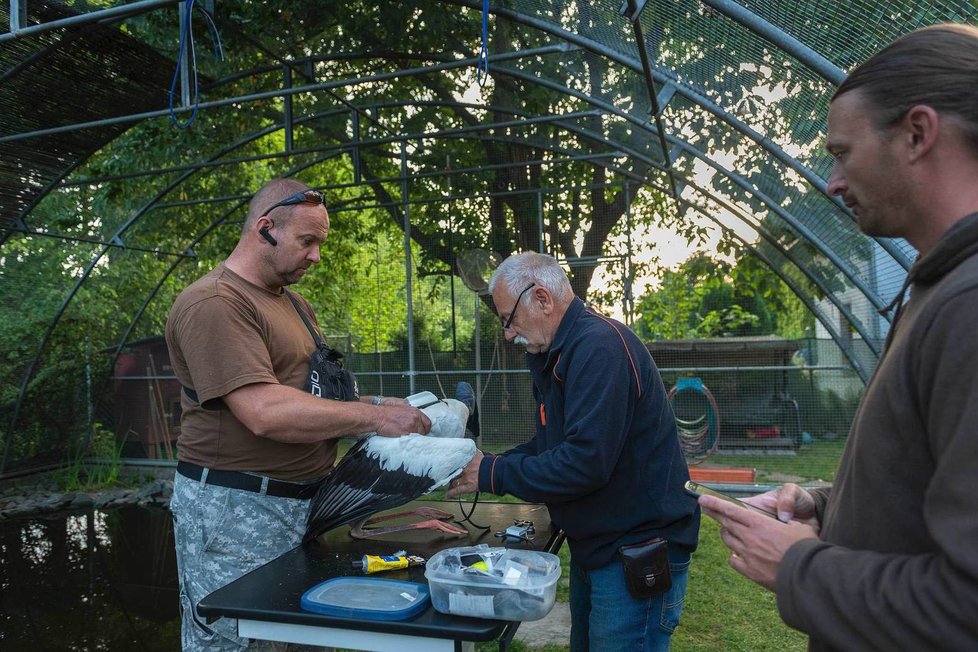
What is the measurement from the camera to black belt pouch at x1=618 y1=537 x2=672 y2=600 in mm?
2098

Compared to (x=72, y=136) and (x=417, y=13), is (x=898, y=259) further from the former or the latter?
(x=72, y=136)

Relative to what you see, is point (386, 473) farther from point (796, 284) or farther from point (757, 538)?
point (796, 284)

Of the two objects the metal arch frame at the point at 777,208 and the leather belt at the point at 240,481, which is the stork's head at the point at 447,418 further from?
the metal arch frame at the point at 777,208

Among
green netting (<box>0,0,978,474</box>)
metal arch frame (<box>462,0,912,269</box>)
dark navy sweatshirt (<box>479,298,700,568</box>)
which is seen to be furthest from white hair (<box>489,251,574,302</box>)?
metal arch frame (<box>462,0,912,269</box>)

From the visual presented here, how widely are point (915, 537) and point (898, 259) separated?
15.0 feet

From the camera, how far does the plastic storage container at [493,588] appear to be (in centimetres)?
168

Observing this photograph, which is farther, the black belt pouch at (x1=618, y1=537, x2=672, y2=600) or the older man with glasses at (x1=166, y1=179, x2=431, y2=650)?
the older man with glasses at (x1=166, y1=179, x2=431, y2=650)

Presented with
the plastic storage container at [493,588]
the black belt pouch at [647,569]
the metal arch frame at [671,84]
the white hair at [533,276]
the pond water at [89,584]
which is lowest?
the pond water at [89,584]

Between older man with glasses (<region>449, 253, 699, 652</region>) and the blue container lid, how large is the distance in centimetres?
44

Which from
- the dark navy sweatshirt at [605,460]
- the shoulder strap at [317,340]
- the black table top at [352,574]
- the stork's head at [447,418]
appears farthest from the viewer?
the shoulder strap at [317,340]

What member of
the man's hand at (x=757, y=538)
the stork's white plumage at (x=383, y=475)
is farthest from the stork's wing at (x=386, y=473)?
the man's hand at (x=757, y=538)

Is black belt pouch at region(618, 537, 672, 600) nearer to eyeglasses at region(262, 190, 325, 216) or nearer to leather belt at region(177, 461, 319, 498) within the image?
leather belt at region(177, 461, 319, 498)

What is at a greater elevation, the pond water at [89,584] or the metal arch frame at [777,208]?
the metal arch frame at [777,208]

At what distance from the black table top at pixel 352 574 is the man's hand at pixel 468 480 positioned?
0.21 meters
